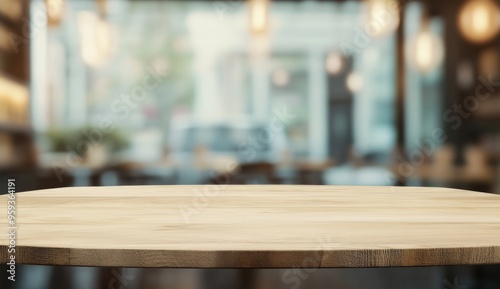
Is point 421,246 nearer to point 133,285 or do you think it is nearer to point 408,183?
point 133,285

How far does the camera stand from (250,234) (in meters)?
0.91

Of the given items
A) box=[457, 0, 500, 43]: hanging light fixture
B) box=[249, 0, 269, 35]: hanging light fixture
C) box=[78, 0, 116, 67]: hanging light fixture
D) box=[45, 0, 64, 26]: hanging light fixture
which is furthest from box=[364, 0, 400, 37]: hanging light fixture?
box=[45, 0, 64, 26]: hanging light fixture

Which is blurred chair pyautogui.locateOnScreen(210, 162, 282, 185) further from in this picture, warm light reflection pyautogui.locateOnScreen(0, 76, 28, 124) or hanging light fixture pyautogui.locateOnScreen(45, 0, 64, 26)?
hanging light fixture pyautogui.locateOnScreen(45, 0, 64, 26)

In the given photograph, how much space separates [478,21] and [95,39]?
410 centimetres

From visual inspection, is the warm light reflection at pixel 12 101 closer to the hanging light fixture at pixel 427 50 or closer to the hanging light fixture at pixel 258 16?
the hanging light fixture at pixel 258 16

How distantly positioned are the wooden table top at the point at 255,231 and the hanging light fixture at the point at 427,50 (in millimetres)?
4743

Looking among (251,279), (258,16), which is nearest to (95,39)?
(258,16)

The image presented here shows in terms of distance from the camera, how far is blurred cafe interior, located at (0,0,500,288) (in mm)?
5660

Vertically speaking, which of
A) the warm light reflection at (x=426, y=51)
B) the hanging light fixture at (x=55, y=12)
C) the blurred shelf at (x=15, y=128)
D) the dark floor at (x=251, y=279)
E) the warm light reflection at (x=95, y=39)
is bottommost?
the blurred shelf at (x=15, y=128)

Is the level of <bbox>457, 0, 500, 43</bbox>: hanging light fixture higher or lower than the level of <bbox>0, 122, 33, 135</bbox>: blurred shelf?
higher

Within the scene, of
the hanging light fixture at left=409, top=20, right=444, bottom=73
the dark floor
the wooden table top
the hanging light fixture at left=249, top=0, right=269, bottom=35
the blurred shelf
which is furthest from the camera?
the hanging light fixture at left=409, top=20, right=444, bottom=73

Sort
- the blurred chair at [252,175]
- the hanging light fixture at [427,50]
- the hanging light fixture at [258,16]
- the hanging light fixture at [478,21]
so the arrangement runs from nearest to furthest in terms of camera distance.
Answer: the blurred chair at [252,175] < the hanging light fixture at [258,16] < the hanging light fixture at [478,21] < the hanging light fixture at [427,50]

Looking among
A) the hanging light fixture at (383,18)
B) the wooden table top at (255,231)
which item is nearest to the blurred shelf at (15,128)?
the hanging light fixture at (383,18)

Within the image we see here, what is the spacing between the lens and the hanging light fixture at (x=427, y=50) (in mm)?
5941
